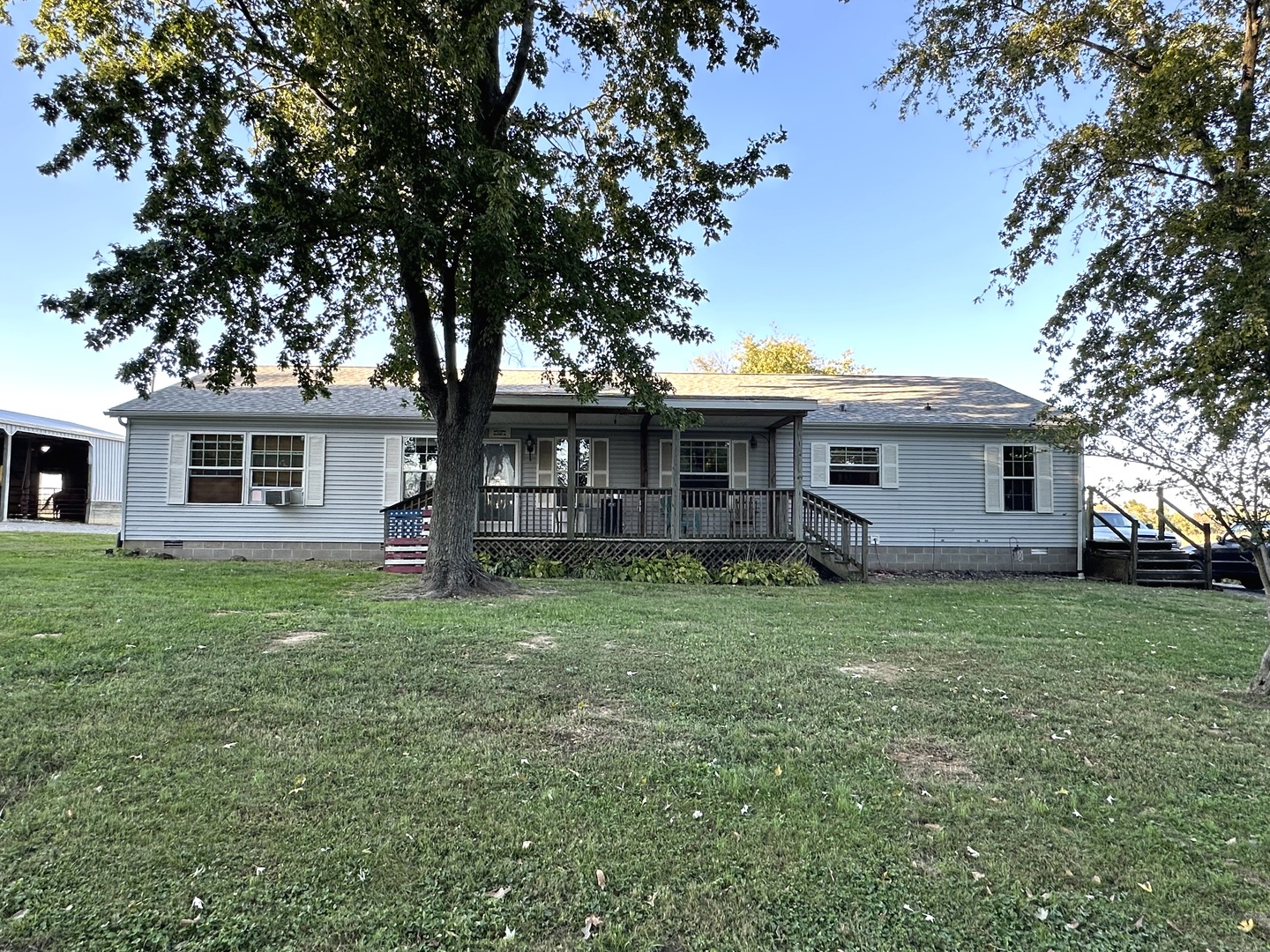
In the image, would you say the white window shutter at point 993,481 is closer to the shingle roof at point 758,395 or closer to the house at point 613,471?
the house at point 613,471

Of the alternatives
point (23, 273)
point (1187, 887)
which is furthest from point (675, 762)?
point (23, 273)

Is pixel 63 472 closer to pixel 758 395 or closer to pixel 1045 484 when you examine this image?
pixel 758 395

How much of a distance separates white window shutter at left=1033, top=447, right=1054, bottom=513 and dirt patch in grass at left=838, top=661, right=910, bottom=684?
10.5 m

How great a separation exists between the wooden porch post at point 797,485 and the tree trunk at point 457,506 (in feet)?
17.3

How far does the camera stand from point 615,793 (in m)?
2.86

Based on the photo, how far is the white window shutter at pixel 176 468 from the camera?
13008 mm

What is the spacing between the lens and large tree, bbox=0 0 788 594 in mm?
7004

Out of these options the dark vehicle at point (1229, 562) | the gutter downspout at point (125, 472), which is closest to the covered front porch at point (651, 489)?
the gutter downspout at point (125, 472)

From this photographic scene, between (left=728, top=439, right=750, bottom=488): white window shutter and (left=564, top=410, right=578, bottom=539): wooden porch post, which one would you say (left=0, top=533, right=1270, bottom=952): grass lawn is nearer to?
(left=564, top=410, right=578, bottom=539): wooden porch post

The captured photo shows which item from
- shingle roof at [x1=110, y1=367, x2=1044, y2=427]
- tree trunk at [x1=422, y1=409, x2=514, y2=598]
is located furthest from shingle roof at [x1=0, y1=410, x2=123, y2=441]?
tree trunk at [x1=422, y1=409, x2=514, y2=598]

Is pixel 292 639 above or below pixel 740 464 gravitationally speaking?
below

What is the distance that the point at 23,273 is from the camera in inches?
704

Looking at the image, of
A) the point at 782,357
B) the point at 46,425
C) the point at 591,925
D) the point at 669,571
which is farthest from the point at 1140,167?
the point at 46,425

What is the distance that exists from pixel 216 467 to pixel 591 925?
45.7ft
